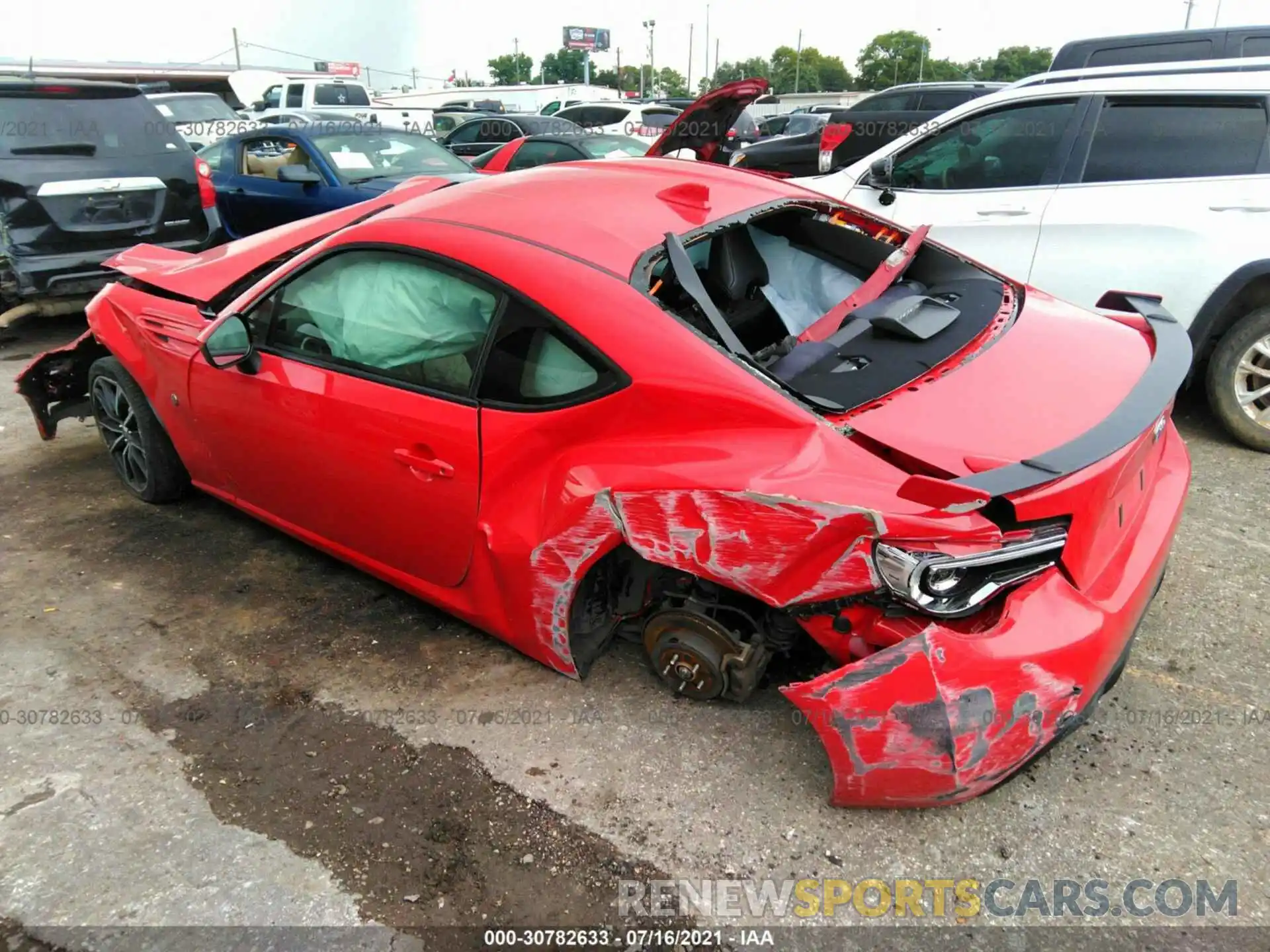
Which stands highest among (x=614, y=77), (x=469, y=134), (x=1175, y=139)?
(x=614, y=77)

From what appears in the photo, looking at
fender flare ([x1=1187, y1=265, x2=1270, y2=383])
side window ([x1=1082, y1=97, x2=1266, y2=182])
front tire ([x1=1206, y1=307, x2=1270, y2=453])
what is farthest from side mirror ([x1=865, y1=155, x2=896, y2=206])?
front tire ([x1=1206, y1=307, x2=1270, y2=453])

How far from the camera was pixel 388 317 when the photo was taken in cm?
279

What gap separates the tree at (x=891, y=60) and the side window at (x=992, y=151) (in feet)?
246

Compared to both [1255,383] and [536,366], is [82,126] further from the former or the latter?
[1255,383]

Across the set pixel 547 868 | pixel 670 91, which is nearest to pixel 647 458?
pixel 547 868

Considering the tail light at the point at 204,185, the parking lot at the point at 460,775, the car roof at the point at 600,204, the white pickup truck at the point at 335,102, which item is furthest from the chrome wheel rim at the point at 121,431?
the white pickup truck at the point at 335,102

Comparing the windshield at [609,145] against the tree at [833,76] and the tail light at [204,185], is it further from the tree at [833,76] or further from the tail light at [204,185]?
the tree at [833,76]

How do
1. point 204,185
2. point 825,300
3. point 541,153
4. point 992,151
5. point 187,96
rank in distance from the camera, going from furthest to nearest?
point 187,96
point 541,153
point 204,185
point 992,151
point 825,300

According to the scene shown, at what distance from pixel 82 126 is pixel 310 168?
1573 millimetres

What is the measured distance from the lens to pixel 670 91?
3750 inches

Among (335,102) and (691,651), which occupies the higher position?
(335,102)

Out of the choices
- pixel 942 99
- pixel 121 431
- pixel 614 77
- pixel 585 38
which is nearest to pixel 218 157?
pixel 121 431

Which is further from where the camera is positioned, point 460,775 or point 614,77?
point 614,77

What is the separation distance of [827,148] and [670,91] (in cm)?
9745
